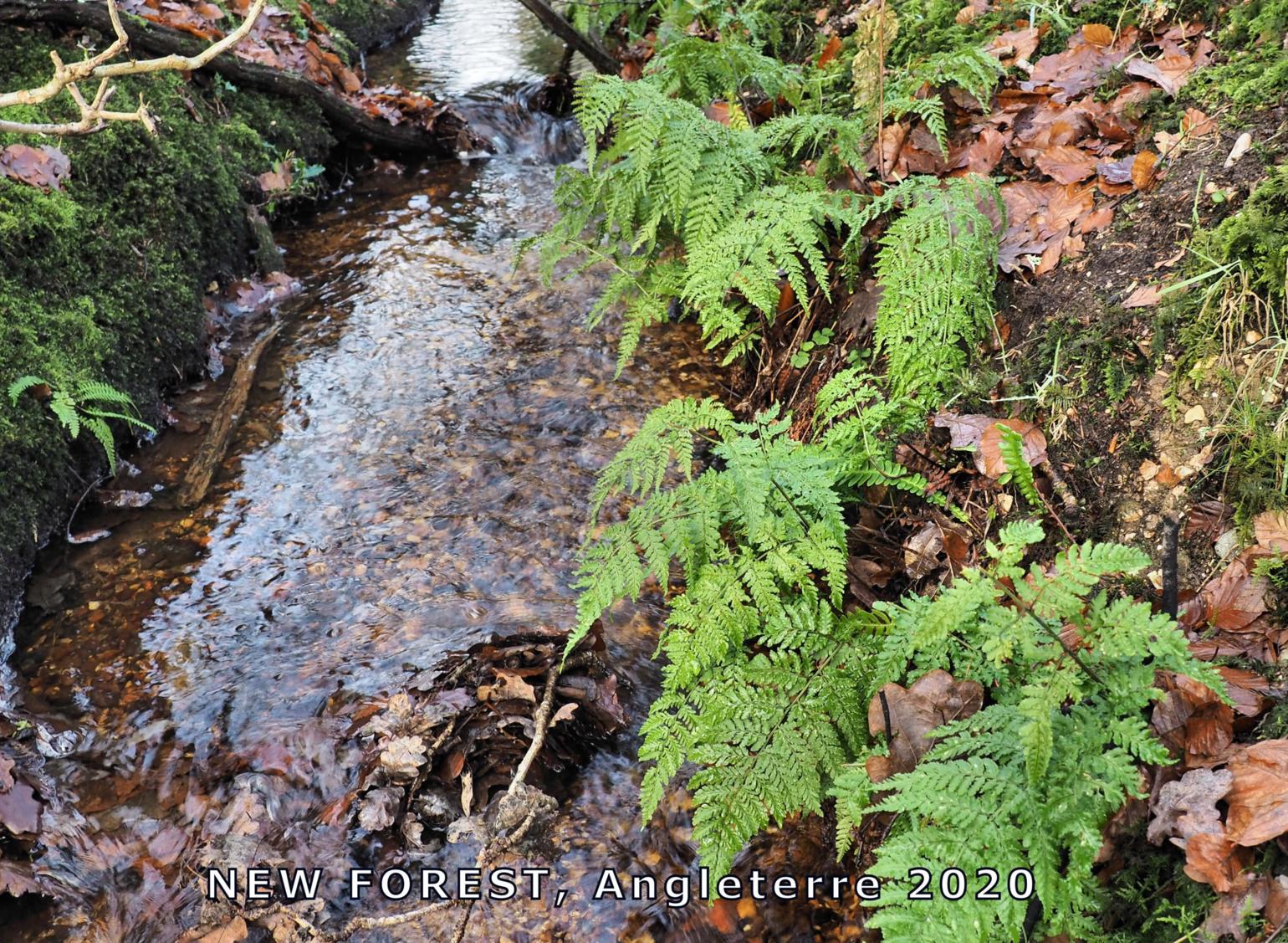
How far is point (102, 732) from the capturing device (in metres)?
3.12

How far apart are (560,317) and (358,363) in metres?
1.30

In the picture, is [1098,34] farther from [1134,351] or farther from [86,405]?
[86,405]

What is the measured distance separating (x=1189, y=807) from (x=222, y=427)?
4.69 metres

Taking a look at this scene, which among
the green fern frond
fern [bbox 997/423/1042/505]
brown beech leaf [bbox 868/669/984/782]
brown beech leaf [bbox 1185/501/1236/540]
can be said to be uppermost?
the green fern frond

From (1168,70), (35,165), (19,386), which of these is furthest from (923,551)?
(35,165)

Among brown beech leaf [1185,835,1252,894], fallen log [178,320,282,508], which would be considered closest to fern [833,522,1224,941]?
brown beech leaf [1185,835,1252,894]

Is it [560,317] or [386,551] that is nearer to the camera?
[386,551]

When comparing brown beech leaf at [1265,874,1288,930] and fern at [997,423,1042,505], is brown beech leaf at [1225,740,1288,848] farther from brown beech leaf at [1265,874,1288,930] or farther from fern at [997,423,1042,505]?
fern at [997,423,1042,505]

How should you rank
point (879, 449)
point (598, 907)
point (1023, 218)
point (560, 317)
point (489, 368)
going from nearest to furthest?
point (598, 907) < point (879, 449) < point (1023, 218) < point (489, 368) < point (560, 317)

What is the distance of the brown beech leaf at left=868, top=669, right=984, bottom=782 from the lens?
87.0 inches

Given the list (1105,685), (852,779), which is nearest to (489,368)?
(852,779)

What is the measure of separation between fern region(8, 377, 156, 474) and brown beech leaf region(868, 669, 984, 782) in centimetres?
369

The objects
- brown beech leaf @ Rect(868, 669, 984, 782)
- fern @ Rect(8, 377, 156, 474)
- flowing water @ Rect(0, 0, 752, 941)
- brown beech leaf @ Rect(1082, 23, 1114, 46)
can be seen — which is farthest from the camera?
fern @ Rect(8, 377, 156, 474)

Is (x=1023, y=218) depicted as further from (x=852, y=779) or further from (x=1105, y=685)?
(x=852, y=779)
